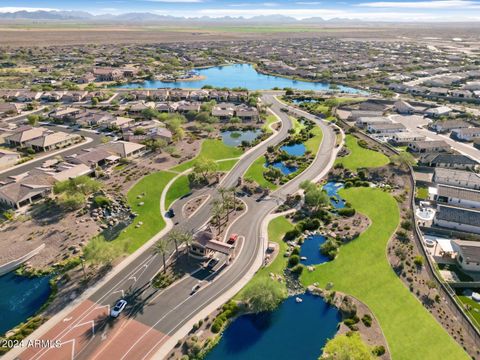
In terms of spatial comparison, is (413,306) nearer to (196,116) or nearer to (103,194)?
(103,194)

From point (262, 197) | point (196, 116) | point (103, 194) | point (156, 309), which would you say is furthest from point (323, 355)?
point (196, 116)

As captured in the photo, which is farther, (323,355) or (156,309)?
(156,309)

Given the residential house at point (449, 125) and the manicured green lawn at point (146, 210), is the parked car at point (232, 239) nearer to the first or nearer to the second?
the manicured green lawn at point (146, 210)

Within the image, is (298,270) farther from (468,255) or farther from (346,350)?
(468,255)

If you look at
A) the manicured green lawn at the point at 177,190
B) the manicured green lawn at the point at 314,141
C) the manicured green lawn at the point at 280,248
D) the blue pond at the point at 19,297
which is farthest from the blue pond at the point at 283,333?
the manicured green lawn at the point at 314,141

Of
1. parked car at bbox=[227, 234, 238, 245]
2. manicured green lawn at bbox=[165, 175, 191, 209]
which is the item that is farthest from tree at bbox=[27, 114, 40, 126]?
parked car at bbox=[227, 234, 238, 245]

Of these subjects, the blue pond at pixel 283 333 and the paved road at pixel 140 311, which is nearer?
the paved road at pixel 140 311

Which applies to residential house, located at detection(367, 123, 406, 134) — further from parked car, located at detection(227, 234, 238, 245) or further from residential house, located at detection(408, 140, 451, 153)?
parked car, located at detection(227, 234, 238, 245)
